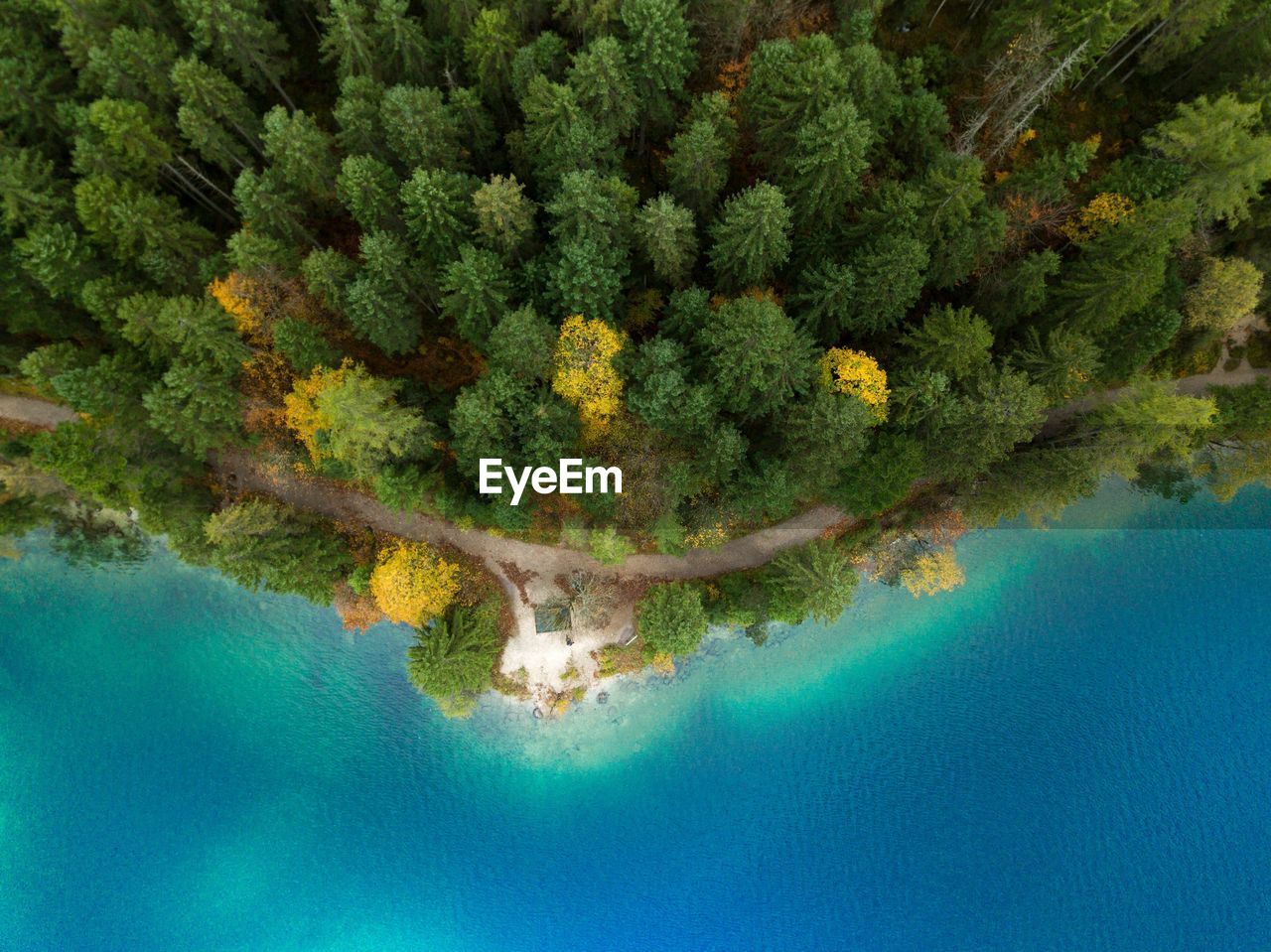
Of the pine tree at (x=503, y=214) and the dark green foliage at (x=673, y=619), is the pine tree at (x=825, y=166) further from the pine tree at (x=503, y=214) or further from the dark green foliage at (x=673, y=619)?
the dark green foliage at (x=673, y=619)

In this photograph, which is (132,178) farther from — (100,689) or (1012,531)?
(1012,531)

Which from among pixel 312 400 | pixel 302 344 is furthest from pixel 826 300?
pixel 312 400

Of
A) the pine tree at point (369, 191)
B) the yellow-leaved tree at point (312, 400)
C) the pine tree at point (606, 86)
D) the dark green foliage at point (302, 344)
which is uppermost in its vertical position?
the pine tree at point (606, 86)

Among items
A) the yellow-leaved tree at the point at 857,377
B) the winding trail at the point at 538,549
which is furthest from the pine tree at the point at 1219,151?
the yellow-leaved tree at the point at 857,377

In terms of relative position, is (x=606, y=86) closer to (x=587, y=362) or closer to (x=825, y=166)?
(x=825, y=166)

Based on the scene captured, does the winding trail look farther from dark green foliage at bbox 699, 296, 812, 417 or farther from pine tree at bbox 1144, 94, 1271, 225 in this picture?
dark green foliage at bbox 699, 296, 812, 417

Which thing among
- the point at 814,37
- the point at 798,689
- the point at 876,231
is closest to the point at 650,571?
the point at 798,689
